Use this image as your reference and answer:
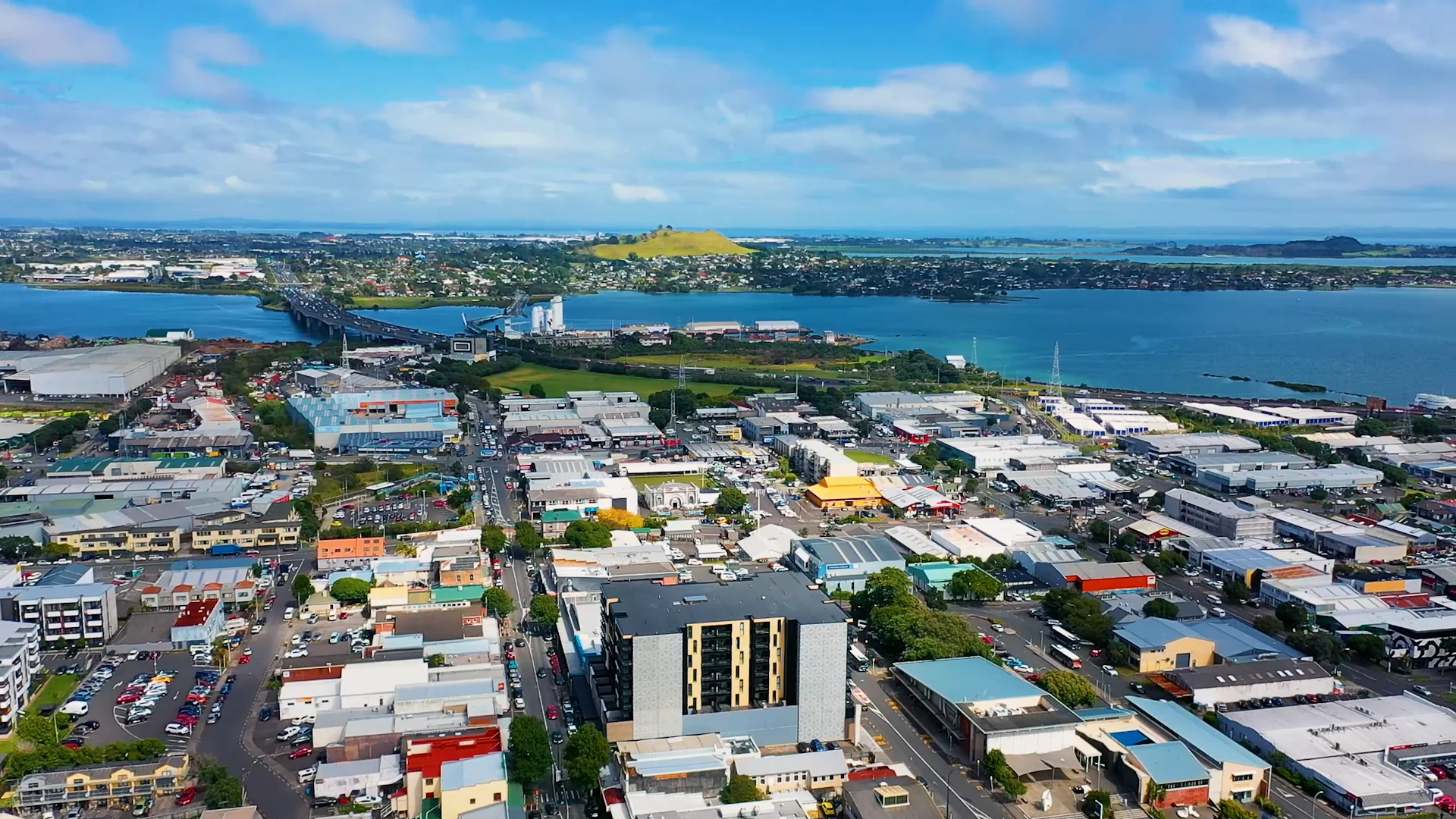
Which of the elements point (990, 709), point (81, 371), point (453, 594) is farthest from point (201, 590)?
point (81, 371)

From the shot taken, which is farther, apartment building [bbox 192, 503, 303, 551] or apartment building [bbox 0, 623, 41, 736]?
apartment building [bbox 192, 503, 303, 551]

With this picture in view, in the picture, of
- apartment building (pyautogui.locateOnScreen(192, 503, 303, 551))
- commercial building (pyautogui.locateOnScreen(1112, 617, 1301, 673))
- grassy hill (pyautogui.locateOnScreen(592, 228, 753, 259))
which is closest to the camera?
commercial building (pyautogui.locateOnScreen(1112, 617, 1301, 673))

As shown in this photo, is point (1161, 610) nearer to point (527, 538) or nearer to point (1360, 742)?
point (1360, 742)

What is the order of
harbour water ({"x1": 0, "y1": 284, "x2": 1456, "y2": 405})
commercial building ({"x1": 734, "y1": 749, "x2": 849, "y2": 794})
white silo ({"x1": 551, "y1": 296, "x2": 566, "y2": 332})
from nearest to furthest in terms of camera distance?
commercial building ({"x1": 734, "y1": 749, "x2": 849, "y2": 794}) → harbour water ({"x1": 0, "y1": 284, "x2": 1456, "y2": 405}) → white silo ({"x1": 551, "y1": 296, "x2": 566, "y2": 332})

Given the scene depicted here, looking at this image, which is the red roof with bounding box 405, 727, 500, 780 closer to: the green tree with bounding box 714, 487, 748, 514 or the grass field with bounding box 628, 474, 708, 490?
the green tree with bounding box 714, 487, 748, 514

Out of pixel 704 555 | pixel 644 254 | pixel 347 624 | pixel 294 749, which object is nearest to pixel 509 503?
pixel 704 555

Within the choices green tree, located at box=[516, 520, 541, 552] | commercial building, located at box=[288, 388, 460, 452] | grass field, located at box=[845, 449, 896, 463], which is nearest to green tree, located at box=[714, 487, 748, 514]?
green tree, located at box=[516, 520, 541, 552]

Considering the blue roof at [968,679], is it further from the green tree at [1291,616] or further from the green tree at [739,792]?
the green tree at [1291,616]

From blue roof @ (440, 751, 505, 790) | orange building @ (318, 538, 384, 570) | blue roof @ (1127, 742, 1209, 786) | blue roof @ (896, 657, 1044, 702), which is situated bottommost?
blue roof @ (1127, 742, 1209, 786)

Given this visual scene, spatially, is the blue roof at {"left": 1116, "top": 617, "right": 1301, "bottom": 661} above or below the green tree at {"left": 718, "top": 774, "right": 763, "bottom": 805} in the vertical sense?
above
